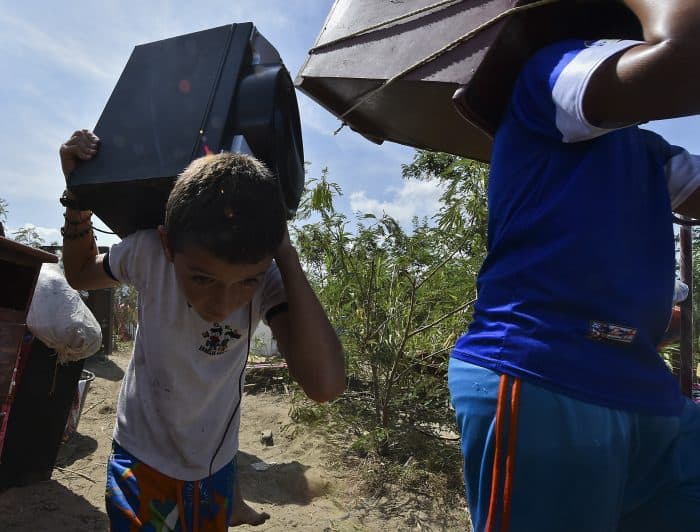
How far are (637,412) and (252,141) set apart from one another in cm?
117

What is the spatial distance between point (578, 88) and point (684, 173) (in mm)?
478

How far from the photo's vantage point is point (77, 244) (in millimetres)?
1652

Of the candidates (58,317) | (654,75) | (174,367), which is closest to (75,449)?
(58,317)

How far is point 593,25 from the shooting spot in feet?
3.87

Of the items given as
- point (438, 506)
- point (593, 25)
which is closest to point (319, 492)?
point (438, 506)

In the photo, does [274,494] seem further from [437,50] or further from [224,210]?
[437,50]

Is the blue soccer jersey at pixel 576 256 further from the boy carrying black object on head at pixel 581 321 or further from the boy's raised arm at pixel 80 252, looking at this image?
the boy's raised arm at pixel 80 252

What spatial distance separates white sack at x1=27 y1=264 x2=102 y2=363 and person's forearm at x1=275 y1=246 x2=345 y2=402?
1872mm

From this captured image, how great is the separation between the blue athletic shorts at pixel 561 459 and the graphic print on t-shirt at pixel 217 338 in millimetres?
795

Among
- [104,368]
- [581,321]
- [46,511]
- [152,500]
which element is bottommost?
[46,511]

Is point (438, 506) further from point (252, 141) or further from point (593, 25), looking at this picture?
point (593, 25)

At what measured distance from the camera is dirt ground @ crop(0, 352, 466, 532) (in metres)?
2.72

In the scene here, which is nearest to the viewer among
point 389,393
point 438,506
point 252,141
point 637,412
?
point 637,412

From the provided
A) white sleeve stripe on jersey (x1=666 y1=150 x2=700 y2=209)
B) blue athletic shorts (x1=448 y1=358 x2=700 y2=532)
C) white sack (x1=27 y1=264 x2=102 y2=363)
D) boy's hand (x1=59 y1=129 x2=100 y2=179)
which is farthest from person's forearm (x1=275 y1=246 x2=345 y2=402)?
white sack (x1=27 y1=264 x2=102 y2=363)
